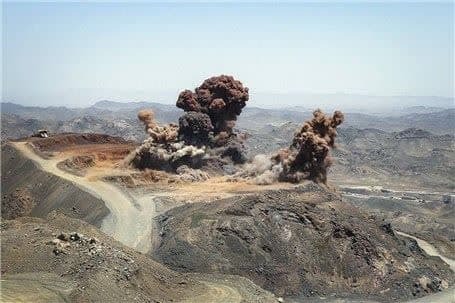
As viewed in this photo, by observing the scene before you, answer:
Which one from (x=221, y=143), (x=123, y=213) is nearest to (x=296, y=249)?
(x=123, y=213)

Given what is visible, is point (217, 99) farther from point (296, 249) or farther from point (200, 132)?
point (296, 249)

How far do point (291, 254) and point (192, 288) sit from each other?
10711 mm

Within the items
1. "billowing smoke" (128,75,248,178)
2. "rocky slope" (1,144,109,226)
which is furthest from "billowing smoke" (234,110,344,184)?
"rocky slope" (1,144,109,226)

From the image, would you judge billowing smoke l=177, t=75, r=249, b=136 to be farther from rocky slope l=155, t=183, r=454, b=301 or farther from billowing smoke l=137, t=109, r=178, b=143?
rocky slope l=155, t=183, r=454, b=301

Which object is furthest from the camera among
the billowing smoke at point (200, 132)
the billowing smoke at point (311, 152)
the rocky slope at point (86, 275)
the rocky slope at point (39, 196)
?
the billowing smoke at point (200, 132)

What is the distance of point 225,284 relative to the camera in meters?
34.8

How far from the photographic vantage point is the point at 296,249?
139 ft

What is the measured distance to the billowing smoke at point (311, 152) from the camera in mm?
53719

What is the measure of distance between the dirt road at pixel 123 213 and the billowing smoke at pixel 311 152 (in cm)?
1350

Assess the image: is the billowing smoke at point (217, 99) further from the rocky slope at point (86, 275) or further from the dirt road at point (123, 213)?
the rocky slope at point (86, 275)

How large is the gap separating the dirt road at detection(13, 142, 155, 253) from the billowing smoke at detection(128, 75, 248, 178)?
7.48 metres

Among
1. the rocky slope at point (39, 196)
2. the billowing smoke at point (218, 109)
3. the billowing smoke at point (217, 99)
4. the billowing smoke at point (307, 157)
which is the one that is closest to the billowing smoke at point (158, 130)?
the billowing smoke at point (218, 109)

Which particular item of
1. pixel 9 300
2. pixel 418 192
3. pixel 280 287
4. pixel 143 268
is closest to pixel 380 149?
pixel 418 192

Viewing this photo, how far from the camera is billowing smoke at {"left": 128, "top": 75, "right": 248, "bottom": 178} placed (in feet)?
200
